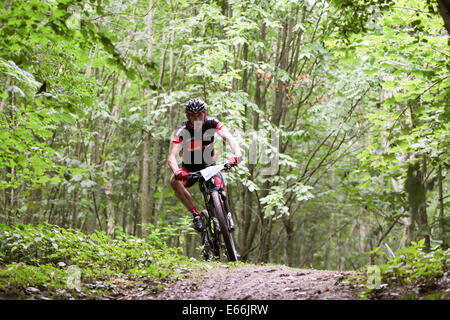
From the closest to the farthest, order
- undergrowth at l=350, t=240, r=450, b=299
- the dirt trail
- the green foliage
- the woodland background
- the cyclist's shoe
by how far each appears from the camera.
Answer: undergrowth at l=350, t=240, r=450, b=299 → the green foliage → the dirt trail → the woodland background → the cyclist's shoe

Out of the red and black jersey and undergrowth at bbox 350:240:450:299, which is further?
the red and black jersey

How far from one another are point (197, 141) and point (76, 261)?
89.4 inches

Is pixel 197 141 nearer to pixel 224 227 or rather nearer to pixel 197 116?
pixel 197 116

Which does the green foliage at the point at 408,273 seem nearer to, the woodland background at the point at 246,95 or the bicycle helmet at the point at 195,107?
the woodland background at the point at 246,95

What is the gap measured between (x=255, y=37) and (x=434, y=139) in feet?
18.8

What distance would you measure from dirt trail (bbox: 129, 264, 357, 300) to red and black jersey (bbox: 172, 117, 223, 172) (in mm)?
1677

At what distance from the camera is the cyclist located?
598cm

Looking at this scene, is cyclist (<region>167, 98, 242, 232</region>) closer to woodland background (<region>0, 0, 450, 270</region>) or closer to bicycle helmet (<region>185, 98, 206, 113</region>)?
bicycle helmet (<region>185, 98, 206, 113</region>)

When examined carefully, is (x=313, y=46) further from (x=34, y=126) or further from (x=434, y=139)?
(x=34, y=126)

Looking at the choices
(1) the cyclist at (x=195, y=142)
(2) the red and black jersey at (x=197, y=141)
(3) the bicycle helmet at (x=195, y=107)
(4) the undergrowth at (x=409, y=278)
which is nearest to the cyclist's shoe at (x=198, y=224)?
(1) the cyclist at (x=195, y=142)

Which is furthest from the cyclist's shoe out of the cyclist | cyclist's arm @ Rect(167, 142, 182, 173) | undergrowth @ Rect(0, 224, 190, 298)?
cyclist's arm @ Rect(167, 142, 182, 173)
